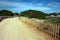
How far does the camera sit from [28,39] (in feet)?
35.2

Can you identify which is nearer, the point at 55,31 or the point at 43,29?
the point at 55,31

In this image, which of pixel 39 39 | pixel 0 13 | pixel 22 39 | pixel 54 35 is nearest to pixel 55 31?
pixel 54 35

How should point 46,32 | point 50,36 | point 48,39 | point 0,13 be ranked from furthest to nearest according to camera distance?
point 0,13 < point 46,32 < point 50,36 < point 48,39

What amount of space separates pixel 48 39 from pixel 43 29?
8.77ft

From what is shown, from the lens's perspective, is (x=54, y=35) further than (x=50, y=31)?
No

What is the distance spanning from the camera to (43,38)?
1070 centimetres

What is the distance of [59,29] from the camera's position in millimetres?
11195

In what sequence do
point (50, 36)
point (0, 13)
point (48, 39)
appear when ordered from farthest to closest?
point (0, 13), point (50, 36), point (48, 39)

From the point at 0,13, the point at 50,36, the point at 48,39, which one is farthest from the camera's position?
the point at 0,13

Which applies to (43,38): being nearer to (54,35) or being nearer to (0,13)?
(54,35)

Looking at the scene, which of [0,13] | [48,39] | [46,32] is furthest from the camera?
[0,13]

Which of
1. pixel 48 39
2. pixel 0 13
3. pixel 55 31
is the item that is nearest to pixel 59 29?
pixel 55 31

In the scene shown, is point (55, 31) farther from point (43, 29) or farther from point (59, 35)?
point (43, 29)

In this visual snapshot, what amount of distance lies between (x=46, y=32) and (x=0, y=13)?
3589 cm
